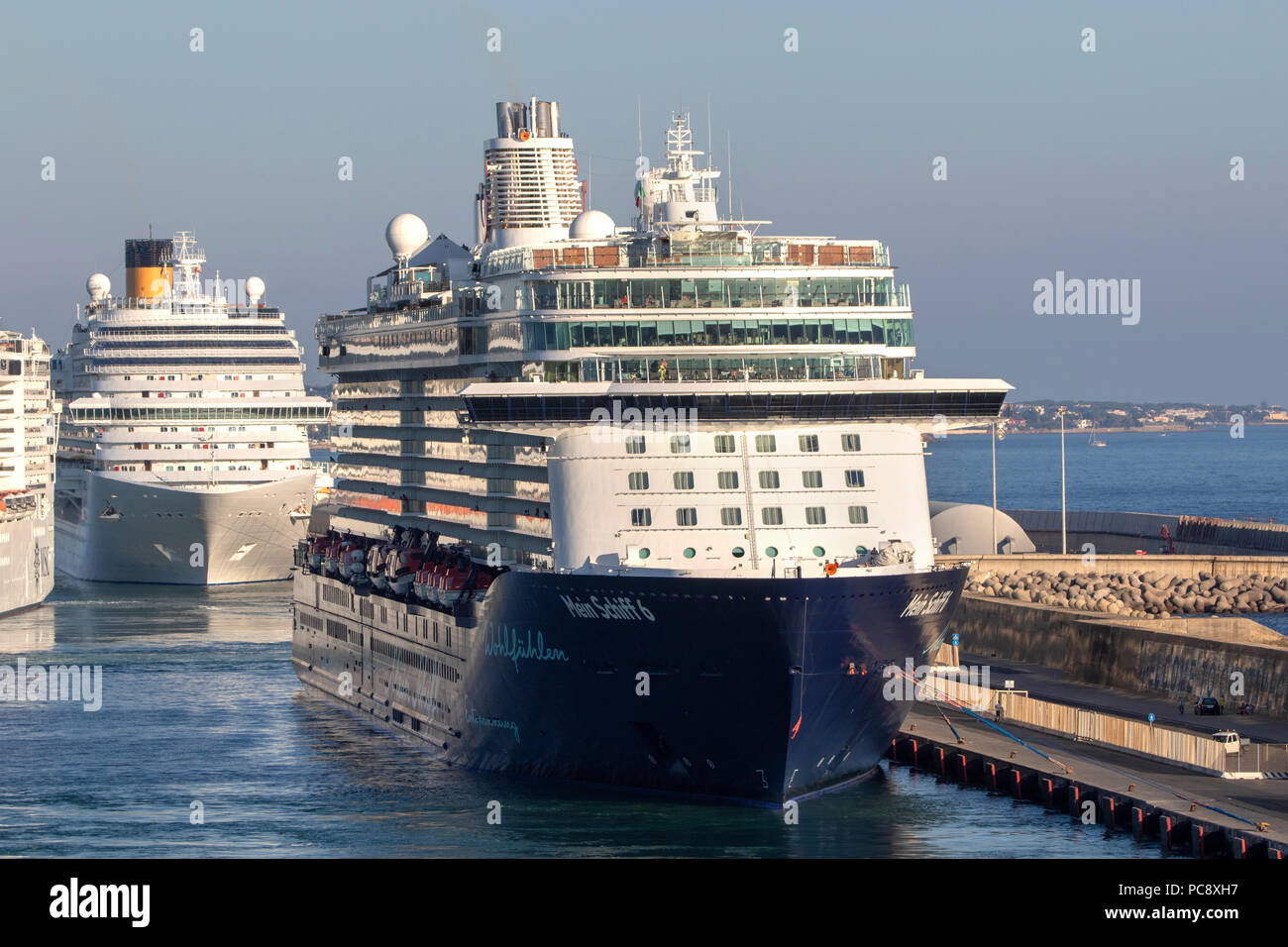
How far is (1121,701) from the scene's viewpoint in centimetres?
4625

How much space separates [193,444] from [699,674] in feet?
199

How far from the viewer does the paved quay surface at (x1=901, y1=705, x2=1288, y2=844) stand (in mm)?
32781

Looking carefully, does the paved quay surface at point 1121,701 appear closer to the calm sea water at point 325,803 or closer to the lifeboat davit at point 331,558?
the calm sea water at point 325,803

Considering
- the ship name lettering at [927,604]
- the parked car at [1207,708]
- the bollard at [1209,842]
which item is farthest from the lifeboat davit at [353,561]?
the bollard at [1209,842]

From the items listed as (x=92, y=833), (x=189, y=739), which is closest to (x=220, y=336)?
(x=189, y=739)

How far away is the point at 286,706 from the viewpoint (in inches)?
2117

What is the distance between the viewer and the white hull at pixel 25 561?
7725 cm

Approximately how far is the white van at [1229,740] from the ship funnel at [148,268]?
71.0 m

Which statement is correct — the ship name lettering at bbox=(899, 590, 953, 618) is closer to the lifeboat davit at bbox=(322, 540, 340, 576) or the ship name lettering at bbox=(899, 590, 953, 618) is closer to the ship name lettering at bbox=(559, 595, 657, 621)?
the ship name lettering at bbox=(559, 595, 657, 621)

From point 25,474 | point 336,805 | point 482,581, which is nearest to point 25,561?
point 25,474

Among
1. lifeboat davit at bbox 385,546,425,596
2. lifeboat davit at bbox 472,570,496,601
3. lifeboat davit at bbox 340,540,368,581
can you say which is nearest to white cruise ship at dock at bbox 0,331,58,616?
lifeboat davit at bbox 340,540,368,581

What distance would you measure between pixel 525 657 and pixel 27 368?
177 feet

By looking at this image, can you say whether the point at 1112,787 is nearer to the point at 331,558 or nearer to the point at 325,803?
the point at 325,803

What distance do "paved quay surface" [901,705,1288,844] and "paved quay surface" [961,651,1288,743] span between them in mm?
2781
